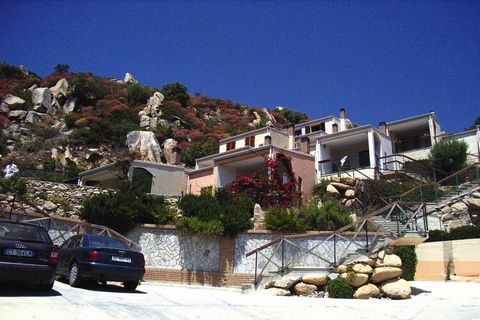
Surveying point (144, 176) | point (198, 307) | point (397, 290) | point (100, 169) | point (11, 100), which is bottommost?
point (198, 307)

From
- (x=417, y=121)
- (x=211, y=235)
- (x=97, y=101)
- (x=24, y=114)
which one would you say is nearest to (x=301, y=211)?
(x=211, y=235)

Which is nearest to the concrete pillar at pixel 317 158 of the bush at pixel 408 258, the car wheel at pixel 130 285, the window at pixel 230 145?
the window at pixel 230 145

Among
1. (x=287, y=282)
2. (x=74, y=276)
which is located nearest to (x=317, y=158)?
(x=287, y=282)

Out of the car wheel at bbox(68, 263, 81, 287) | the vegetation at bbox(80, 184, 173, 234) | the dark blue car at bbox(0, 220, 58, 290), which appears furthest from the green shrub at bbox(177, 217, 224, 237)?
the dark blue car at bbox(0, 220, 58, 290)

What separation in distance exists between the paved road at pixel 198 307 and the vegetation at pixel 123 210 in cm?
731

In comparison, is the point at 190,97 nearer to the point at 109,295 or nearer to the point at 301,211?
the point at 301,211

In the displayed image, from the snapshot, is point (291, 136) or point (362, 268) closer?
point (362, 268)

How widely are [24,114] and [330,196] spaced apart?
1527 inches

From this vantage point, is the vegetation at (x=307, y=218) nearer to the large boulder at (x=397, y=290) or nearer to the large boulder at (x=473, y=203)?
the large boulder at (x=397, y=290)

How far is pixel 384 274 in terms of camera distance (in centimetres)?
1391

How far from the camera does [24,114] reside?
5003 cm

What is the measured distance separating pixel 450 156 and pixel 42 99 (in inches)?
1745

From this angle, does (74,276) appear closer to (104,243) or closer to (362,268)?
(104,243)

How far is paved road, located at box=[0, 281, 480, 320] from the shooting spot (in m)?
7.72
